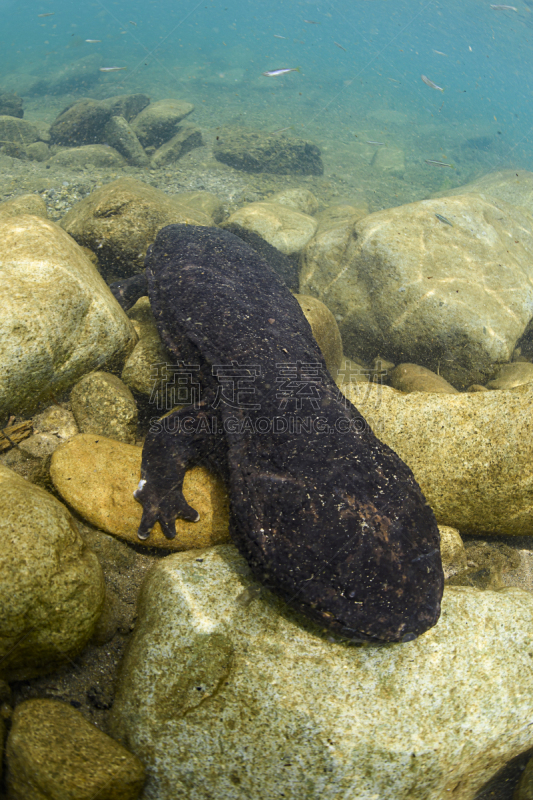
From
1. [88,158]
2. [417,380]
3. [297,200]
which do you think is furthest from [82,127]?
[417,380]

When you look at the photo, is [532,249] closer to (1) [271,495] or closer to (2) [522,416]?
(2) [522,416]

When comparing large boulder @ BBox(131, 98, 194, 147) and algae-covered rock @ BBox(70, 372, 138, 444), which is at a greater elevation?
large boulder @ BBox(131, 98, 194, 147)

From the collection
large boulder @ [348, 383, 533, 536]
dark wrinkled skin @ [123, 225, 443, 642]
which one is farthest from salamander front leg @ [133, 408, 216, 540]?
large boulder @ [348, 383, 533, 536]

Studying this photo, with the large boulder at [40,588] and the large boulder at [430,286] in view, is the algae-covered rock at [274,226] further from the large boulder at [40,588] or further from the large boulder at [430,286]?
the large boulder at [40,588]

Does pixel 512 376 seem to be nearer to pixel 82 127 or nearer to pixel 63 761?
pixel 63 761

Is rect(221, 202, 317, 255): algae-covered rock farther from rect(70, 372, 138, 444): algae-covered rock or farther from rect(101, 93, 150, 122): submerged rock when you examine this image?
rect(101, 93, 150, 122): submerged rock

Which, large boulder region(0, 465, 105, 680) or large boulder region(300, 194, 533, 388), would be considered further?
large boulder region(300, 194, 533, 388)

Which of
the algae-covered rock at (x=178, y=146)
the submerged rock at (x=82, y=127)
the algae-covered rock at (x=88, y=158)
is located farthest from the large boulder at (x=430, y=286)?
the submerged rock at (x=82, y=127)
